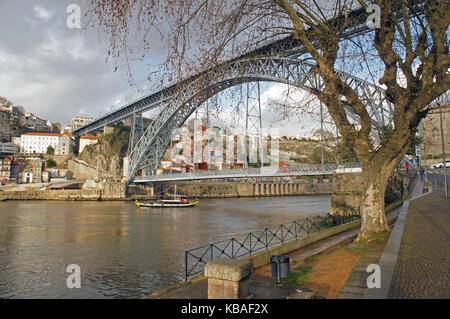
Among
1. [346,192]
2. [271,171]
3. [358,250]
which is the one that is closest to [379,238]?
[358,250]

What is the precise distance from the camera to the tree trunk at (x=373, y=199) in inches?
289

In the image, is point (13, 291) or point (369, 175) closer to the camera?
point (369, 175)

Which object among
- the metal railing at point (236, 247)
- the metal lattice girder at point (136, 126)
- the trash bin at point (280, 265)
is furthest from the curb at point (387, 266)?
the metal lattice girder at point (136, 126)

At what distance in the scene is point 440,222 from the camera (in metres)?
9.69

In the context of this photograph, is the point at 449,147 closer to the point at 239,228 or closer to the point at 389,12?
the point at 239,228

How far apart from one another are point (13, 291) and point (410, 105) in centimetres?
1091

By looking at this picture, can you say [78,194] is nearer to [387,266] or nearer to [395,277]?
[387,266]

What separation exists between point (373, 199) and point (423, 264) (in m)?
2.30

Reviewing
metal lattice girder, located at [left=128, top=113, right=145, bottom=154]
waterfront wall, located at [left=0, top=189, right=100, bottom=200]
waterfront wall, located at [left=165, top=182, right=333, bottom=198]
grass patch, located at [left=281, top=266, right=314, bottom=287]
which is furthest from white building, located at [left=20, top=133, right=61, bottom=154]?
grass patch, located at [left=281, top=266, right=314, bottom=287]

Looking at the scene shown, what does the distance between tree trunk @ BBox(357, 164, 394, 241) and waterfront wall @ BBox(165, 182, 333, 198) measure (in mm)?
50811

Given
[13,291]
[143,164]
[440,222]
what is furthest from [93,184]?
[440,222]

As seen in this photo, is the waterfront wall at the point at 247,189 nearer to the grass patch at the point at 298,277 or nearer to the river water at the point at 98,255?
the river water at the point at 98,255

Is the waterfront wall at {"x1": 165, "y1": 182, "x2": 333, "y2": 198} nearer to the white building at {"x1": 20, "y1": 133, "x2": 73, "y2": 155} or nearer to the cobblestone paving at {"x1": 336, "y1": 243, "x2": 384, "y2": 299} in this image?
the white building at {"x1": 20, "y1": 133, "x2": 73, "y2": 155}

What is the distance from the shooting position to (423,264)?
521 centimetres
